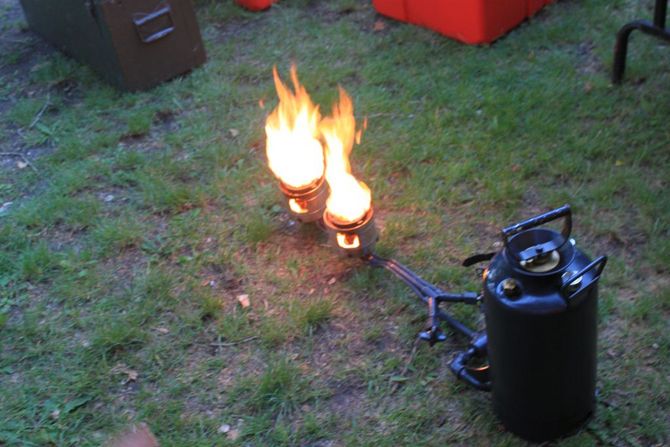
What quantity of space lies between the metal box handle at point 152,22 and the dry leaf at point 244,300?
200cm

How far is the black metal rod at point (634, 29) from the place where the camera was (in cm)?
379

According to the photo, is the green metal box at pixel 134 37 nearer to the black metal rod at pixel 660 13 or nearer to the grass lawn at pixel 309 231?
the grass lawn at pixel 309 231

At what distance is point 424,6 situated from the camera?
4.68m

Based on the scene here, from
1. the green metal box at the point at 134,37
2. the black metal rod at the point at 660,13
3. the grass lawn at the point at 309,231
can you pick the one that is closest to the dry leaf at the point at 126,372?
the grass lawn at the point at 309,231

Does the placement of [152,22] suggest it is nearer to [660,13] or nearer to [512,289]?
[660,13]

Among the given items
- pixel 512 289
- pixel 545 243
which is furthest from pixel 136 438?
pixel 545 243

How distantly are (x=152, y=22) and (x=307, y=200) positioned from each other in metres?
1.89

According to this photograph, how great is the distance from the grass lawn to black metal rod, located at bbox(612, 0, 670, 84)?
0.30 feet

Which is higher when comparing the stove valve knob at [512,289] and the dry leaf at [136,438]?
the stove valve knob at [512,289]

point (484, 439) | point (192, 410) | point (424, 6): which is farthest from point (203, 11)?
point (484, 439)

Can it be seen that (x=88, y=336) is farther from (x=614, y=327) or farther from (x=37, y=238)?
(x=614, y=327)

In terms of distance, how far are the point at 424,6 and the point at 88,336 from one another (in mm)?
2807

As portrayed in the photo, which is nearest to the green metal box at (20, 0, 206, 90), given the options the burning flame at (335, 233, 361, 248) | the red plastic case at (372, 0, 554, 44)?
the red plastic case at (372, 0, 554, 44)

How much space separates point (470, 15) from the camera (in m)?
4.40
